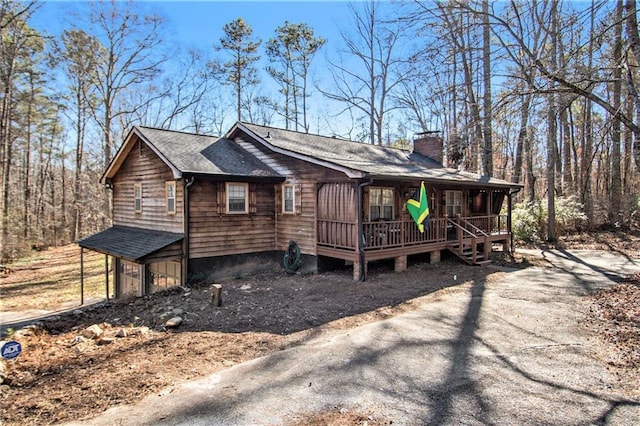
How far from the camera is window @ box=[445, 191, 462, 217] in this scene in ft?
51.3

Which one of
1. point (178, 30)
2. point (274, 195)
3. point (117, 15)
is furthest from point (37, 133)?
point (274, 195)

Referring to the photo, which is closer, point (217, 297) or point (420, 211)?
point (217, 297)

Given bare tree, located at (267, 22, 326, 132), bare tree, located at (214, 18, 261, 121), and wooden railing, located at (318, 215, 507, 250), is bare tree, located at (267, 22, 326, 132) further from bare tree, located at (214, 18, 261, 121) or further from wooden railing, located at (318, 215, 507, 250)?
wooden railing, located at (318, 215, 507, 250)

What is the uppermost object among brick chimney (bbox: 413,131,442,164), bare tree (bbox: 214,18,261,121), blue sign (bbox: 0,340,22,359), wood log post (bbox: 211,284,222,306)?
bare tree (bbox: 214,18,261,121)

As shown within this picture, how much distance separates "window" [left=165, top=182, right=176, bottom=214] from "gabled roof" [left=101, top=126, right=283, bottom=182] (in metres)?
0.92

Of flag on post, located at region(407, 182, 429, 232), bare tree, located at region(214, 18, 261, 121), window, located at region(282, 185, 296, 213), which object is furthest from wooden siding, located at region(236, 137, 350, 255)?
bare tree, located at region(214, 18, 261, 121)

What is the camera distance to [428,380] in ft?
16.2

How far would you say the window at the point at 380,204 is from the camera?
12906 mm

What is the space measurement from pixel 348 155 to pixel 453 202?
200 inches

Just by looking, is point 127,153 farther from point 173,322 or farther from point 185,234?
point 173,322

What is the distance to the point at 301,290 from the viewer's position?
10.3m

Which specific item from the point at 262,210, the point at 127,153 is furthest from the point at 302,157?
the point at 127,153

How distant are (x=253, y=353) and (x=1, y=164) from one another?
22575mm

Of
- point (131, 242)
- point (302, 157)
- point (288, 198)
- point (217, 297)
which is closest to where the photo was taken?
point (217, 297)
